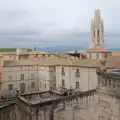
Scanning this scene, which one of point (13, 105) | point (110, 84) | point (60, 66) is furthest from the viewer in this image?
point (60, 66)

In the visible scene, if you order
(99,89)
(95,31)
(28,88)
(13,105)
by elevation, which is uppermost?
(95,31)

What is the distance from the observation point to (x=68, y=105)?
1129cm

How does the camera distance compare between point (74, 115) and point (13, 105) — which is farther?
point (13, 105)

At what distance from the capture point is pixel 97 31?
122125mm

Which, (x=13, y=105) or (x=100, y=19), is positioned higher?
(x=100, y=19)

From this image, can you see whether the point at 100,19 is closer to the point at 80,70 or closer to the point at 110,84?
the point at 80,70

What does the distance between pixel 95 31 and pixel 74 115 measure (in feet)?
374

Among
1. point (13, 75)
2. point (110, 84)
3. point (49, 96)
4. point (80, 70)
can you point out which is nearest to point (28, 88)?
point (13, 75)

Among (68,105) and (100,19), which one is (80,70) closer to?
(68,105)

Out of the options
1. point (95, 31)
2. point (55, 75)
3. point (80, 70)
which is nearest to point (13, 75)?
point (55, 75)

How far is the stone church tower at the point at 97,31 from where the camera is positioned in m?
119

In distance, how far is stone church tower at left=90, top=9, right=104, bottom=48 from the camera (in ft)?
390

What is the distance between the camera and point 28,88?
5953cm

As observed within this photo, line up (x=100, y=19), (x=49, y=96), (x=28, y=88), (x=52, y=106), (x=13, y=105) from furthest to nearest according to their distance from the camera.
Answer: (x=100, y=19)
(x=28, y=88)
(x=49, y=96)
(x=13, y=105)
(x=52, y=106)
